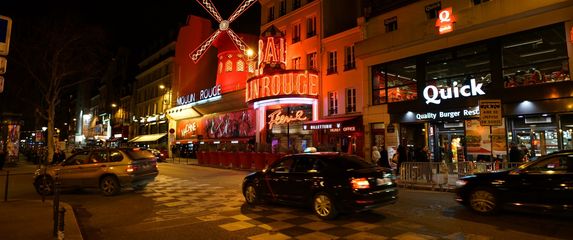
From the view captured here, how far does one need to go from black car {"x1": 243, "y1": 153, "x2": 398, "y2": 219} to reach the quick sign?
11.1 m

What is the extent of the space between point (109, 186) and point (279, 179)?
21.7ft

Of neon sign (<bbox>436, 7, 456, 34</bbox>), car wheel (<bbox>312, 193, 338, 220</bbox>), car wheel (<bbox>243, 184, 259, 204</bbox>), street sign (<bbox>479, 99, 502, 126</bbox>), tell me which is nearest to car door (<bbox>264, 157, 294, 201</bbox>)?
car wheel (<bbox>243, 184, 259, 204</bbox>)

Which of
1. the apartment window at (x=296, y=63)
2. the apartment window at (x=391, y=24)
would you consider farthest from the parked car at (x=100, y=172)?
the apartment window at (x=296, y=63)

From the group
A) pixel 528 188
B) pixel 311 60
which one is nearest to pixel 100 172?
pixel 528 188

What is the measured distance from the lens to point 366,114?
22.4m

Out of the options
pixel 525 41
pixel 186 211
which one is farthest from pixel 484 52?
pixel 186 211

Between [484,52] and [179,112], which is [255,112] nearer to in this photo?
[179,112]

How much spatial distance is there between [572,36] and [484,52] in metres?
3.63

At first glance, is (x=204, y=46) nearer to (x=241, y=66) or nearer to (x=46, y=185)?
(x=241, y=66)

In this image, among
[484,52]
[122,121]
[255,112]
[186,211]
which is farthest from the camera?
[122,121]

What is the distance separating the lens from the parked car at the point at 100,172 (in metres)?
12.7

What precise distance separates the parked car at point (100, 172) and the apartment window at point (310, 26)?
56.5 ft

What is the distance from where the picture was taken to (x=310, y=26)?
27.6 meters

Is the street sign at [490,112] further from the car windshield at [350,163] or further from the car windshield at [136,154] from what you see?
the car windshield at [136,154]
